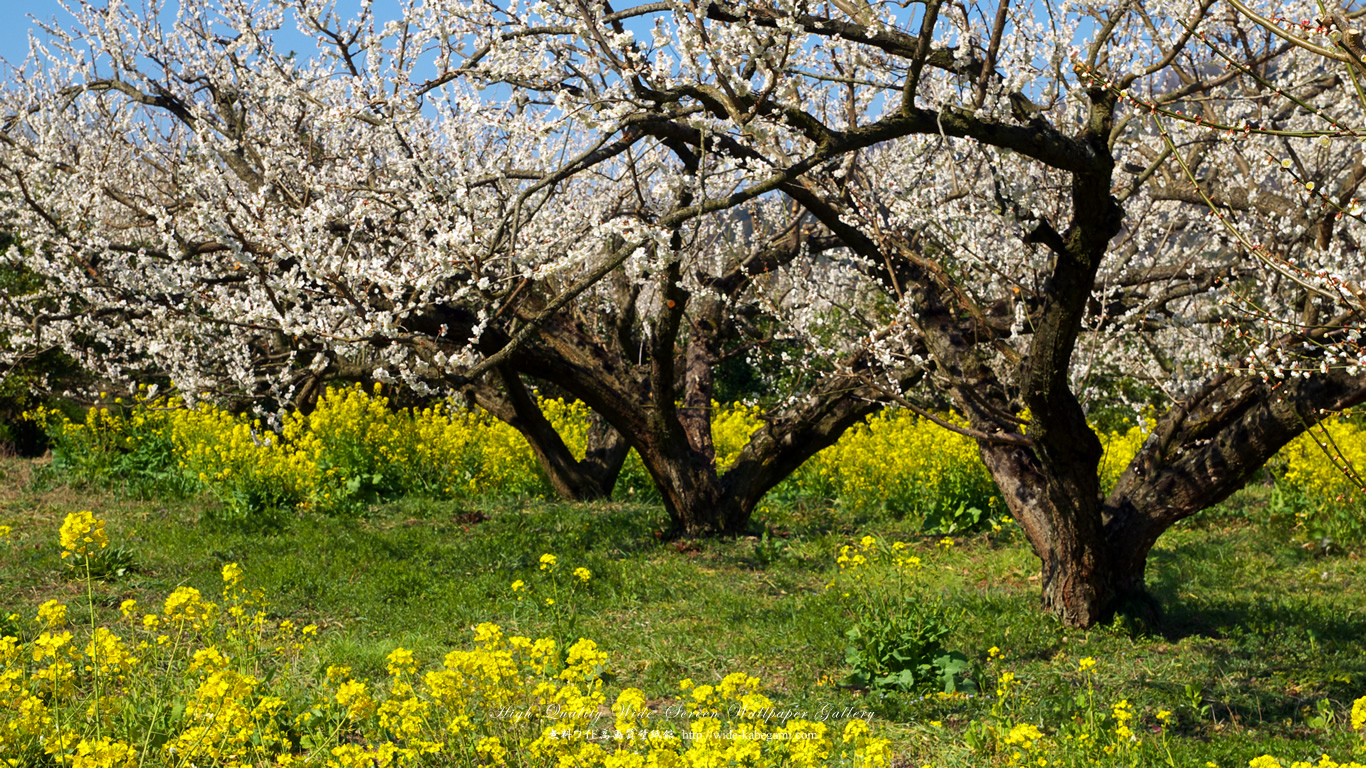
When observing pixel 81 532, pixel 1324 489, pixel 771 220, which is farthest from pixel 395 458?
pixel 1324 489

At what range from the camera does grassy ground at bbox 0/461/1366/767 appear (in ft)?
14.8

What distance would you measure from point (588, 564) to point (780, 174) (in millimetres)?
4428

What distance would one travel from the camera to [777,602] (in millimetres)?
6441

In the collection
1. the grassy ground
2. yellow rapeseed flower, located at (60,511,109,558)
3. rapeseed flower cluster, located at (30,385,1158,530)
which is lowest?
the grassy ground

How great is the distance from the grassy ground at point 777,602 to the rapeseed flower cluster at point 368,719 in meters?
0.91

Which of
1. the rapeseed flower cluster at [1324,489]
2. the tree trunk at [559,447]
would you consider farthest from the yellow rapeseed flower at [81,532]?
the rapeseed flower cluster at [1324,489]

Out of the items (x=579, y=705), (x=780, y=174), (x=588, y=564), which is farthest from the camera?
(x=588, y=564)

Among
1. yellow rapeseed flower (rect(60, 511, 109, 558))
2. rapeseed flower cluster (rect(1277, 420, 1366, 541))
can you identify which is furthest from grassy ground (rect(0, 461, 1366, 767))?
yellow rapeseed flower (rect(60, 511, 109, 558))

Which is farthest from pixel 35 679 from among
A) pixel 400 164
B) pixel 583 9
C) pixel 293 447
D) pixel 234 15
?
pixel 293 447

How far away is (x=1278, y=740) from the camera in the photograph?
4066 millimetres

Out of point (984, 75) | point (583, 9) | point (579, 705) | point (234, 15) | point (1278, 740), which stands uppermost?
A: point (234, 15)

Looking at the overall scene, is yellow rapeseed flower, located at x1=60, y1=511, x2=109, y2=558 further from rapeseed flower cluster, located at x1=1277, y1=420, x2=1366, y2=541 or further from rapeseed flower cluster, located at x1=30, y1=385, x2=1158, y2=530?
rapeseed flower cluster, located at x1=1277, y1=420, x2=1366, y2=541

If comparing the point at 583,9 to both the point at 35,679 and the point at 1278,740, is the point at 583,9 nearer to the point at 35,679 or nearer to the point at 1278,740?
the point at 35,679

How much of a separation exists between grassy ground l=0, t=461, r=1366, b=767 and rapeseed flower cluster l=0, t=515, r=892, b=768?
2.97 ft
